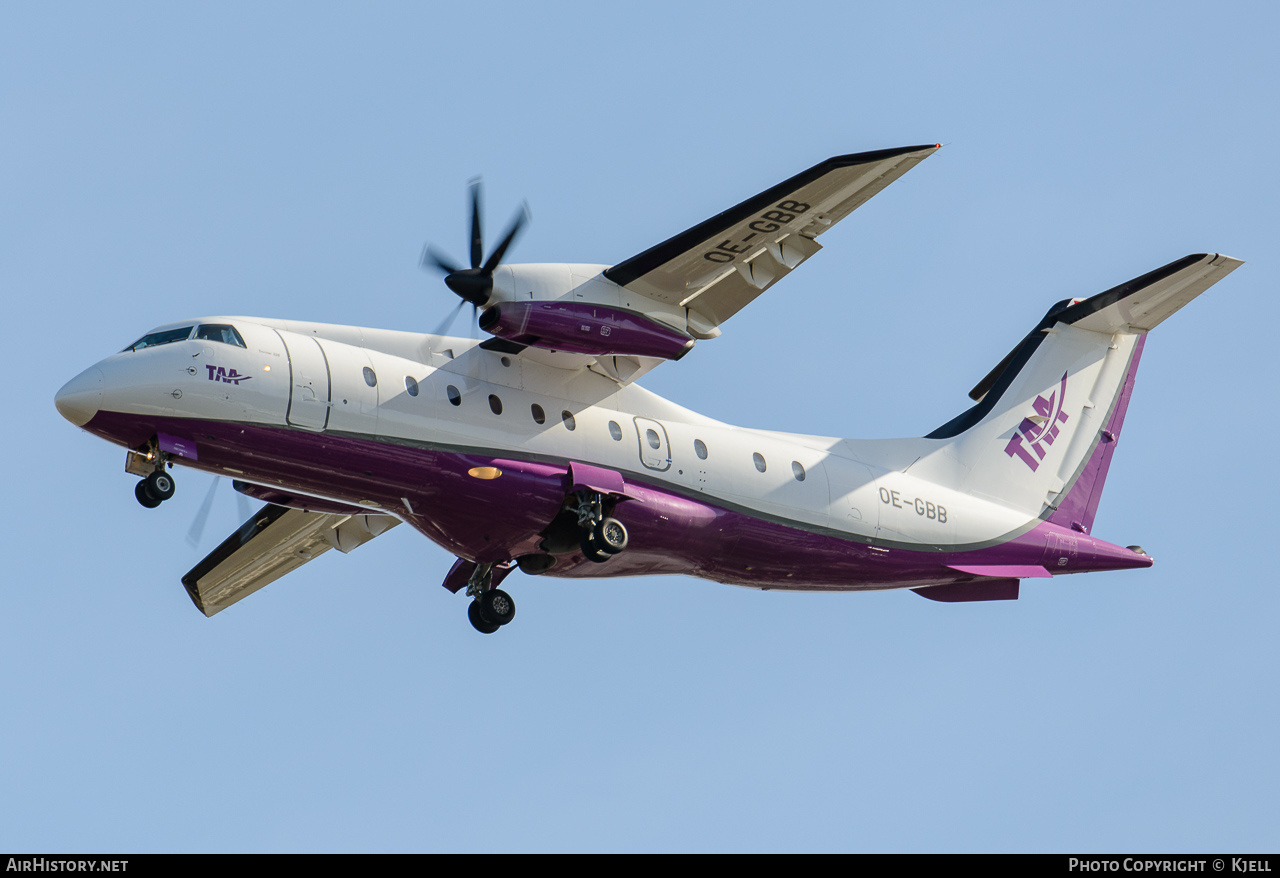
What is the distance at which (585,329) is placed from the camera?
15680 mm

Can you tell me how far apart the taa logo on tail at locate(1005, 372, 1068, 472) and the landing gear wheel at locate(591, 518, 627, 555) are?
638cm

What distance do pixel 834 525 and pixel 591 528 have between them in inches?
126

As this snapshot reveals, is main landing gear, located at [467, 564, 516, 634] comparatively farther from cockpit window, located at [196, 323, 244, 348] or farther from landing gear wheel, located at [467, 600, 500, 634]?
cockpit window, located at [196, 323, 244, 348]

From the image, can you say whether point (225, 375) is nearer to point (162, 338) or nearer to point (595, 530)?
point (162, 338)

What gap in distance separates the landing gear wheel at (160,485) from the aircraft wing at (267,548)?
4.30m

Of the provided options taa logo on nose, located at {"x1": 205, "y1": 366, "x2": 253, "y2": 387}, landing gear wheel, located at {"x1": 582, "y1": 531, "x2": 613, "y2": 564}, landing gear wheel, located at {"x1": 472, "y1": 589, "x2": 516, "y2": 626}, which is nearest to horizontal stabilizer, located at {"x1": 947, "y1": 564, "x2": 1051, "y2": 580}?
landing gear wheel, located at {"x1": 582, "y1": 531, "x2": 613, "y2": 564}

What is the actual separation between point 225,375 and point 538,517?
359 centimetres

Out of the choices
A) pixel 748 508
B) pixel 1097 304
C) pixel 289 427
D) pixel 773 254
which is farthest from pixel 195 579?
pixel 1097 304

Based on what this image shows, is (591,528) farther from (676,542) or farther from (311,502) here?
(311,502)

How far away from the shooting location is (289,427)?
14.6 metres

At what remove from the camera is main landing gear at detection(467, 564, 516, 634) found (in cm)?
1725

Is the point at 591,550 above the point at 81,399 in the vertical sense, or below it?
below

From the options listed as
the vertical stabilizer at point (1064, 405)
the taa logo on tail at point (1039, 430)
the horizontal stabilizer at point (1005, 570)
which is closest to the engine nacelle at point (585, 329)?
the horizontal stabilizer at point (1005, 570)

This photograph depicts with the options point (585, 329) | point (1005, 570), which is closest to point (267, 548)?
point (585, 329)
